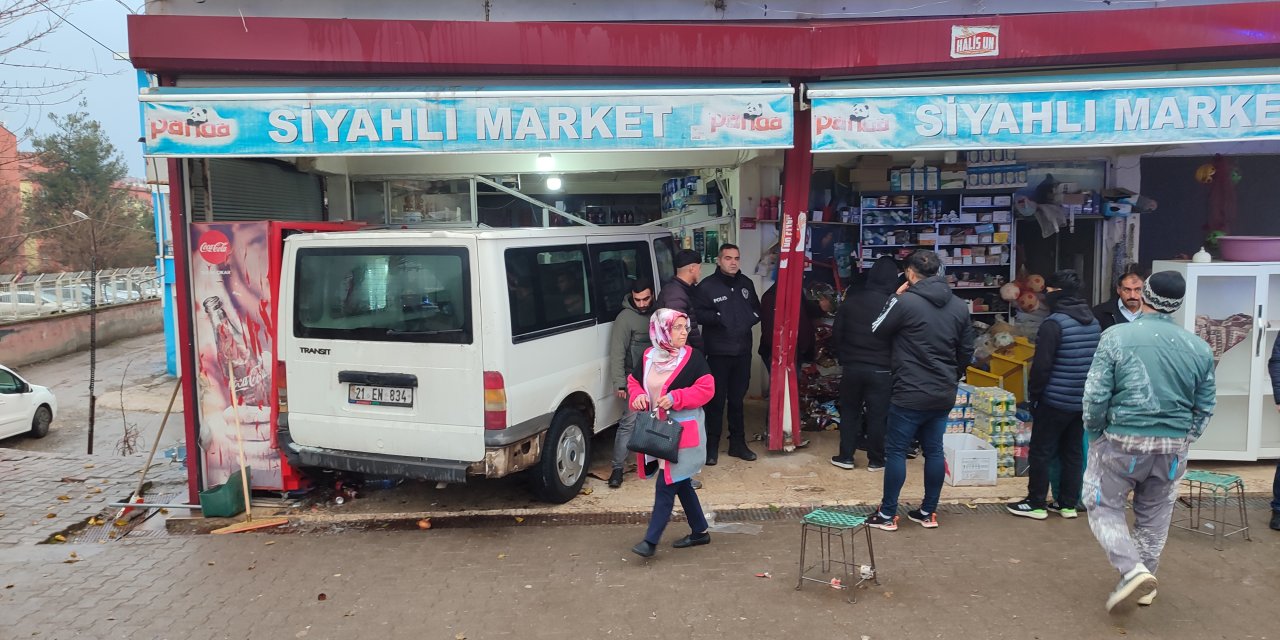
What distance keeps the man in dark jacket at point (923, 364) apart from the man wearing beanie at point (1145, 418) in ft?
3.12

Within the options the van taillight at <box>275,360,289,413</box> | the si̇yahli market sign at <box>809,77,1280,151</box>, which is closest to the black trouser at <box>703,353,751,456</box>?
the si̇yahli market sign at <box>809,77,1280,151</box>

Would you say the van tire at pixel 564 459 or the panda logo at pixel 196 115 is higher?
the panda logo at pixel 196 115

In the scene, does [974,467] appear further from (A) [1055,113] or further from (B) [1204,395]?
(A) [1055,113]

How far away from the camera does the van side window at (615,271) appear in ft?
20.3

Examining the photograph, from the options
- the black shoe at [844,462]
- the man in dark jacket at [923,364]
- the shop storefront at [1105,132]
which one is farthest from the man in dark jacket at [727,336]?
the man in dark jacket at [923,364]

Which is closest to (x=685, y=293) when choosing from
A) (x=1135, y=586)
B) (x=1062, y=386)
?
(x=1062, y=386)

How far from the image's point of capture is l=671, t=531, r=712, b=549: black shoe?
485cm

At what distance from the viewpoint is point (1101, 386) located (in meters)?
3.88

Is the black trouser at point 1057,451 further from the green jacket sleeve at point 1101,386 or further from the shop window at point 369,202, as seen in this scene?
the shop window at point 369,202

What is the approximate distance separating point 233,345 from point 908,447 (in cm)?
484

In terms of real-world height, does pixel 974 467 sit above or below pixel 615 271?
below

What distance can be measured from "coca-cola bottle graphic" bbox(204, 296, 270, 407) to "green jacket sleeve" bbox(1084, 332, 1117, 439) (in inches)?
212

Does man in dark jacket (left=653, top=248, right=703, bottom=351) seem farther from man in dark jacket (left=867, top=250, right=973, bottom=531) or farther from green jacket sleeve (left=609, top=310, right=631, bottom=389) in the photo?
man in dark jacket (left=867, top=250, right=973, bottom=531)

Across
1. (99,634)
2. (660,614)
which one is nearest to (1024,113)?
(660,614)
